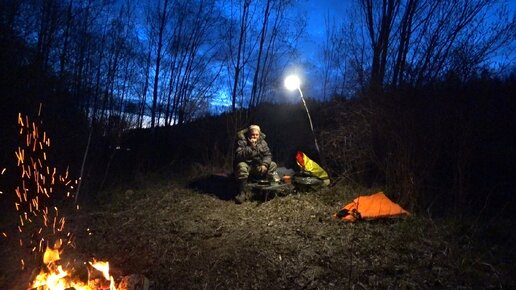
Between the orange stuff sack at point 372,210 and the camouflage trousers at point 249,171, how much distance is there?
2573 millimetres

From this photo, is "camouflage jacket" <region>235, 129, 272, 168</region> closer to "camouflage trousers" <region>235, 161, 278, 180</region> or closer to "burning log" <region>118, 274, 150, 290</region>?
"camouflage trousers" <region>235, 161, 278, 180</region>

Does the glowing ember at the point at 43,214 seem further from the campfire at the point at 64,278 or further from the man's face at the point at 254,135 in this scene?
the man's face at the point at 254,135

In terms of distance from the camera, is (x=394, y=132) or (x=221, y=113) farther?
(x=221, y=113)

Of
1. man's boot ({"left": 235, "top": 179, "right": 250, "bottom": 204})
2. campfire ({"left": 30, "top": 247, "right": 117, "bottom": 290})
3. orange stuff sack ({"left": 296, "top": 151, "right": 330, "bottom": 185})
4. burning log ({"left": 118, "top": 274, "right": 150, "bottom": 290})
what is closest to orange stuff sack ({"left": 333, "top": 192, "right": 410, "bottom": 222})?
orange stuff sack ({"left": 296, "top": 151, "right": 330, "bottom": 185})

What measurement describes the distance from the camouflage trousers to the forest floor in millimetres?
948

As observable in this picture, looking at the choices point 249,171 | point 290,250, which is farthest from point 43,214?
point 290,250

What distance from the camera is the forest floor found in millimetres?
4277

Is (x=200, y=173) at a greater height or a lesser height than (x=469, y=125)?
lesser

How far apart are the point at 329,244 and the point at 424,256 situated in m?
1.35

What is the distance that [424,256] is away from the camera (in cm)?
466

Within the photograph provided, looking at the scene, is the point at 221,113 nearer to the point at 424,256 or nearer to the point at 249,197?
the point at 249,197

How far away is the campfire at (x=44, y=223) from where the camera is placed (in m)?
4.08

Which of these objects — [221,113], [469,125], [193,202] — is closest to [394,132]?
[469,125]

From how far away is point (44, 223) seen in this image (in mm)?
7004
